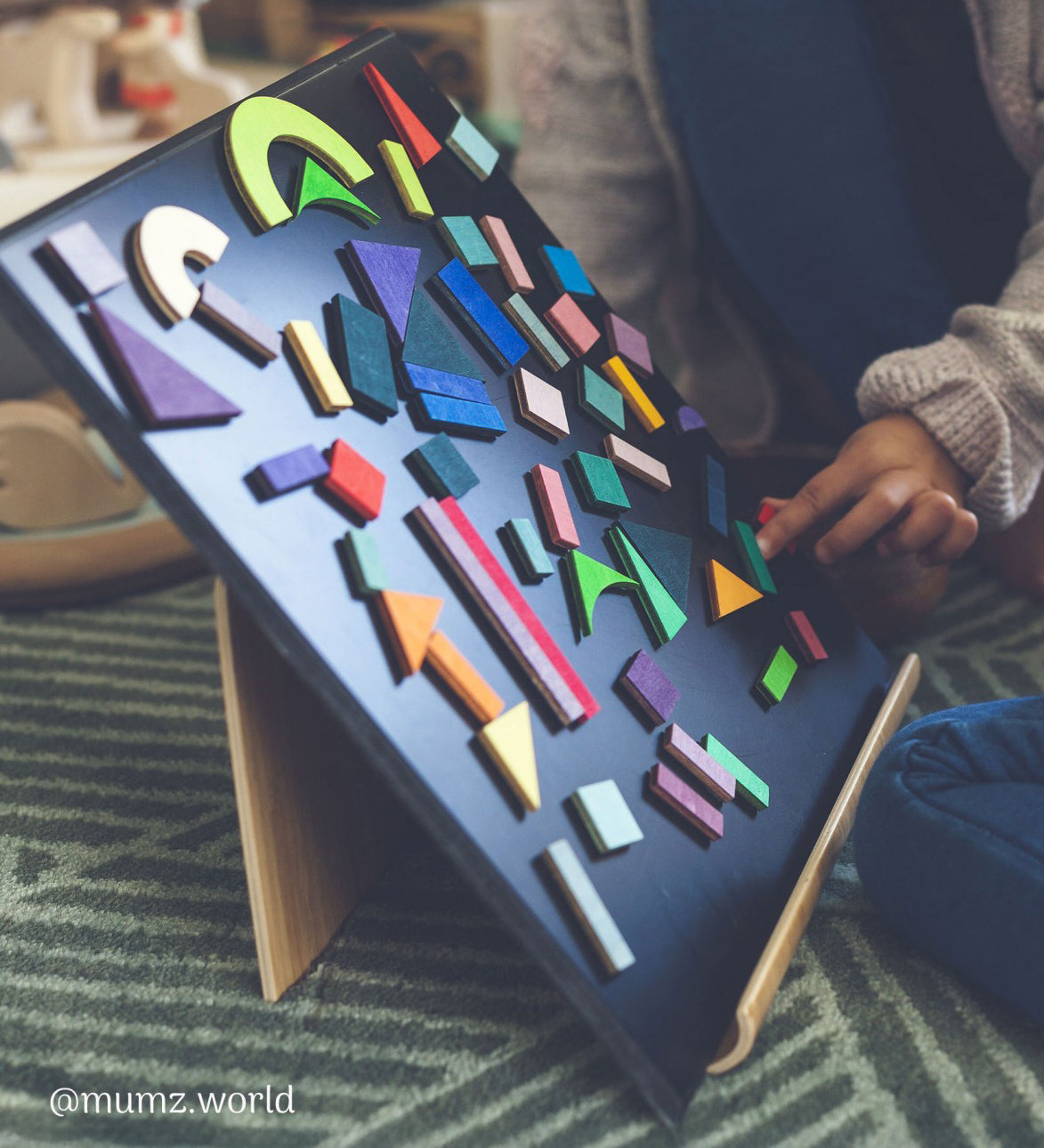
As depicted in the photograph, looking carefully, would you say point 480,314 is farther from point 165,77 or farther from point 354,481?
point 165,77

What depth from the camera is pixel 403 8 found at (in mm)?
2184

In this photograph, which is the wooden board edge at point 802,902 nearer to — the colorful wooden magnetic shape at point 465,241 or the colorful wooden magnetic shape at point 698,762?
the colorful wooden magnetic shape at point 698,762

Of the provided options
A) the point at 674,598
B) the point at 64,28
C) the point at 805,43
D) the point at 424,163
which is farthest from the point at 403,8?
the point at 674,598

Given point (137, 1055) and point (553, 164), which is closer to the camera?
point (137, 1055)

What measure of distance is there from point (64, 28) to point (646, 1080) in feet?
4.21

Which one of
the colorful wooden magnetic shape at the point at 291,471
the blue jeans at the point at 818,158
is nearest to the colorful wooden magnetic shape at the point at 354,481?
the colorful wooden magnetic shape at the point at 291,471

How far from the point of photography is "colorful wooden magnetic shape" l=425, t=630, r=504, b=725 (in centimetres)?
36

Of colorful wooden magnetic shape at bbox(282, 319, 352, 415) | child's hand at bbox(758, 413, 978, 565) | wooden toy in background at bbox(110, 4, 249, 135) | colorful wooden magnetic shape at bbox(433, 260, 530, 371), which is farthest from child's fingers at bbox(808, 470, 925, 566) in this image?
wooden toy in background at bbox(110, 4, 249, 135)

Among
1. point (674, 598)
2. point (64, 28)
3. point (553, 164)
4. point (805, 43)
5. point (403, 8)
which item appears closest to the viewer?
point (674, 598)

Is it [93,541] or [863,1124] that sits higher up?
[93,541]

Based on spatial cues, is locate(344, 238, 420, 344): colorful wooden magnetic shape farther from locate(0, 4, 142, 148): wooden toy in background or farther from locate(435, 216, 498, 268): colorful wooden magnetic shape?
locate(0, 4, 142, 148): wooden toy in background

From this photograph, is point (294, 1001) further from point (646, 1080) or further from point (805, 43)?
point (805, 43)

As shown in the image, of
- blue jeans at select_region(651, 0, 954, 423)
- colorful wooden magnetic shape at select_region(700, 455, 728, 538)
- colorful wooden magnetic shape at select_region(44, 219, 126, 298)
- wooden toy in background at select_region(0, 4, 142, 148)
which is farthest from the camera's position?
wooden toy in background at select_region(0, 4, 142, 148)

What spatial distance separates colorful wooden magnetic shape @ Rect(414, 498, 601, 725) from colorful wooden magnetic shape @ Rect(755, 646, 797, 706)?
0.13 metres
